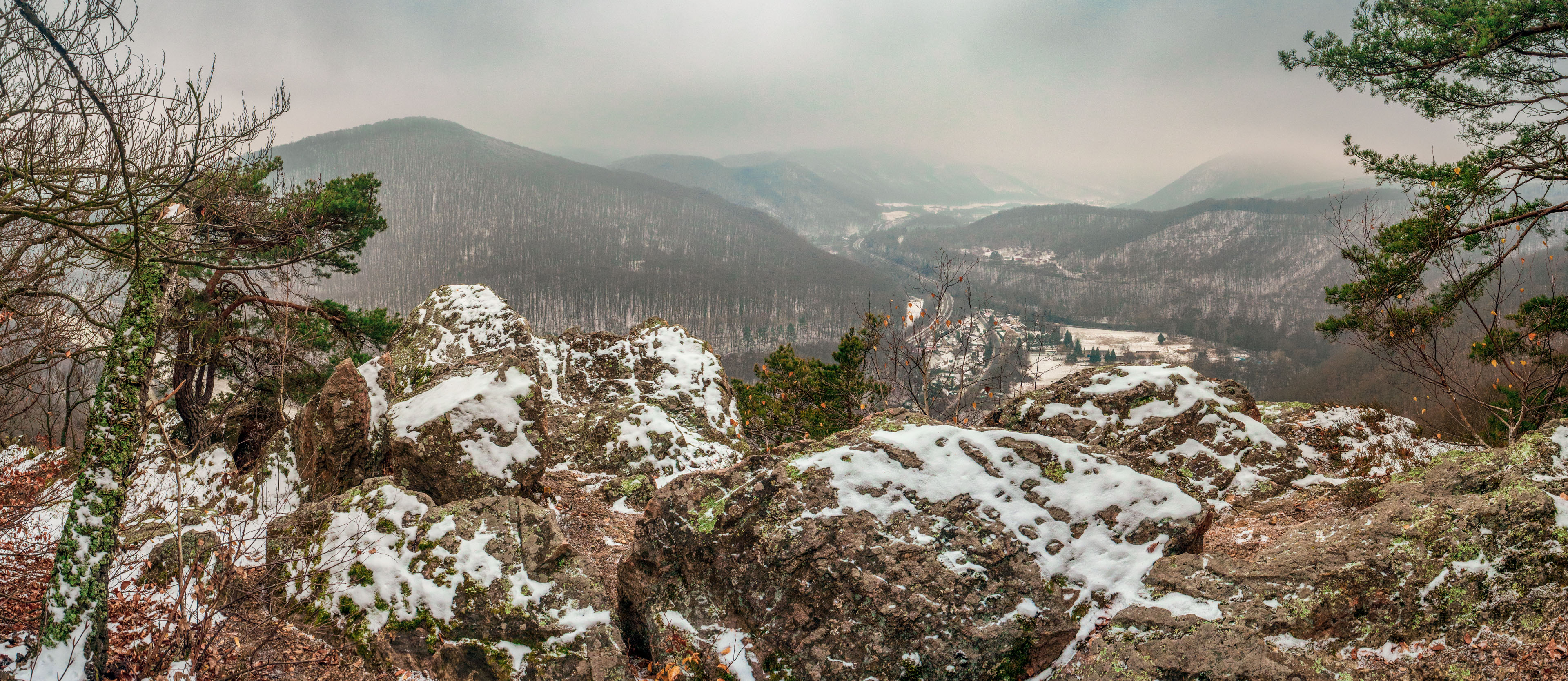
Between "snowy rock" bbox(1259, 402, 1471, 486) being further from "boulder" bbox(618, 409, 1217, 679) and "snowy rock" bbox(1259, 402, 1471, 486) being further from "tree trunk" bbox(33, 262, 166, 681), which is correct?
"tree trunk" bbox(33, 262, 166, 681)

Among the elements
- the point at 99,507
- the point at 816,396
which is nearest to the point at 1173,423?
the point at 816,396

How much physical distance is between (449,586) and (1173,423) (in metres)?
7.92

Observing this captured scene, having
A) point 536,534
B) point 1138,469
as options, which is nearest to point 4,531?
point 536,534

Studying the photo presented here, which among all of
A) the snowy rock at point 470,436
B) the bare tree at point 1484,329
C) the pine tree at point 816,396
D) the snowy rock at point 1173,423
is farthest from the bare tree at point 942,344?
the snowy rock at point 470,436

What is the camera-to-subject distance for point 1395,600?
4023mm

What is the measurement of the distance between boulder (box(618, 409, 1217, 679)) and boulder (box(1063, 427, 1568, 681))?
23 cm

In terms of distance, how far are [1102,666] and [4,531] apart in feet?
35.6

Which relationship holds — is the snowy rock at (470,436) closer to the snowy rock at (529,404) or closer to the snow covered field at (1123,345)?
the snowy rock at (529,404)

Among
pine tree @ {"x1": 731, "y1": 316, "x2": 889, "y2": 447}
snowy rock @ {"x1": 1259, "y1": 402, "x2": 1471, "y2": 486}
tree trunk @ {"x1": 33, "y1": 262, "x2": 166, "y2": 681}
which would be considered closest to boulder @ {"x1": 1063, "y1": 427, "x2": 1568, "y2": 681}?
snowy rock @ {"x1": 1259, "y1": 402, "x2": 1471, "y2": 486}

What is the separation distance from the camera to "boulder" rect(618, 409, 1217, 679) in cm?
443

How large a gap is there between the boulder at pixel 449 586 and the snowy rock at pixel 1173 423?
4823 millimetres

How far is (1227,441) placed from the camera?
24.9 feet

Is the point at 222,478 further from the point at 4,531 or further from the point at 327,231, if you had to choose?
the point at 327,231

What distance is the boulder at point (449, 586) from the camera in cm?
522
